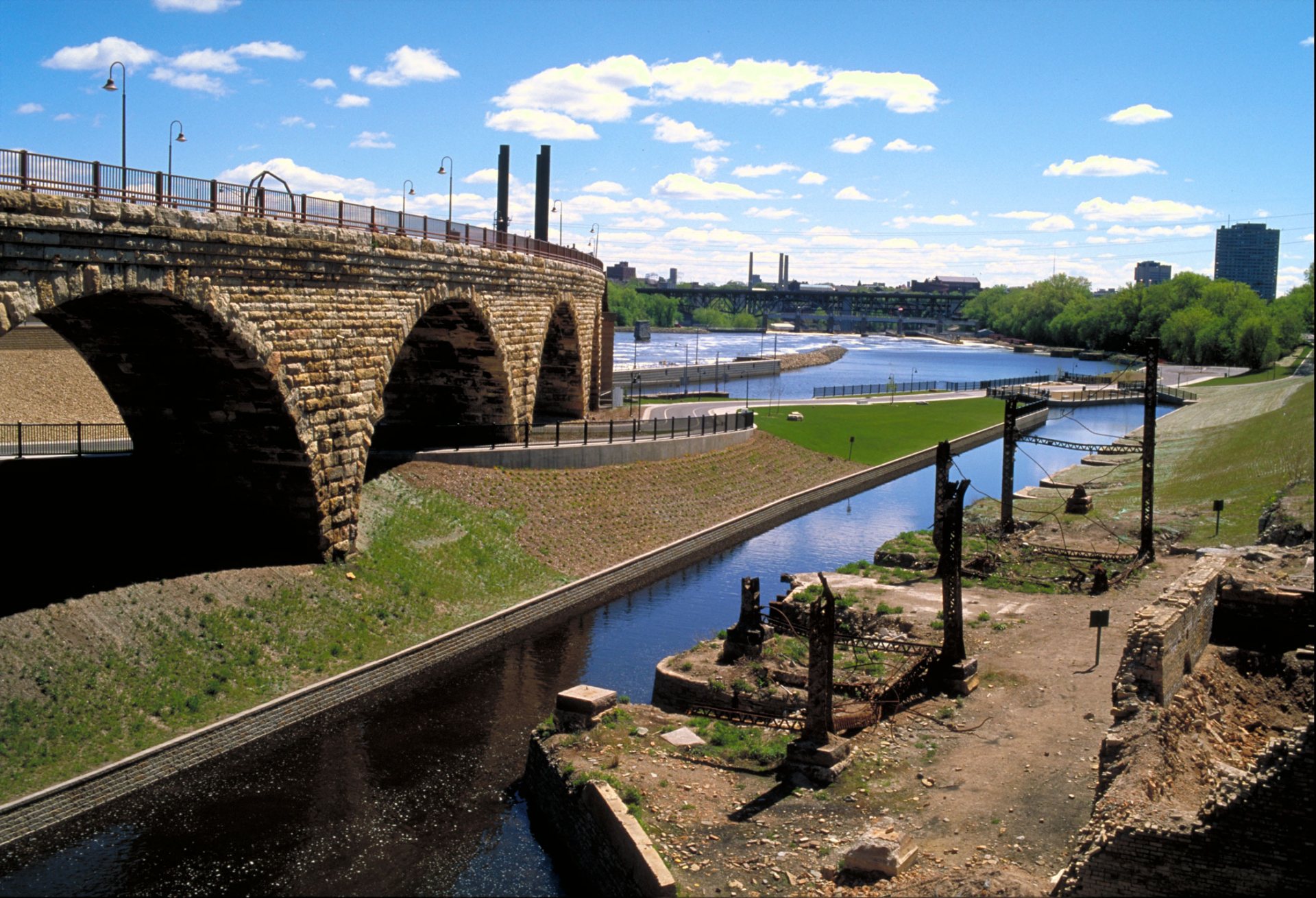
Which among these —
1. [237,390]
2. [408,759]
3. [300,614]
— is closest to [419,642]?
[300,614]

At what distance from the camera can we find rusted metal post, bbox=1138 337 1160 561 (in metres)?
32.8

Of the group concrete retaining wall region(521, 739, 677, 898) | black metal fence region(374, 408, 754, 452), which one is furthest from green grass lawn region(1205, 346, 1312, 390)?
concrete retaining wall region(521, 739, 677, 898)

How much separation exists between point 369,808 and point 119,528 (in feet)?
31.6

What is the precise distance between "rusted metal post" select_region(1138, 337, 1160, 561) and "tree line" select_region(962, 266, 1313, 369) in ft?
182

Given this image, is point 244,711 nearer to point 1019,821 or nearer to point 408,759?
point 408,759

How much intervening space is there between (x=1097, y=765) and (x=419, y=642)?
13.7 m

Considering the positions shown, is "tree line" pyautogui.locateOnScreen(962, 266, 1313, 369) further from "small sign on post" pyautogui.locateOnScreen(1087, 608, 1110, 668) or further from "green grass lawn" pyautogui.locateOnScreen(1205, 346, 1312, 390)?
"small sign on post" pyautogui.locateOnScreen(1087, 608, 1110, 668)

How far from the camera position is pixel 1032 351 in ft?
568

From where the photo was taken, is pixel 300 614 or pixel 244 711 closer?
pixel 244 711

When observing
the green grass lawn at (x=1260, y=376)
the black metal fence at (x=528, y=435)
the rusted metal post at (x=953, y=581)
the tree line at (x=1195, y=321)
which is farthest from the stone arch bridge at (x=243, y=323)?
the tree line at (x=1195, y=321)

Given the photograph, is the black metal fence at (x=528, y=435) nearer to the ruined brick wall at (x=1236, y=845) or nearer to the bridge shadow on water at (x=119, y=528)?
the bridge shadow on water at (x=119, y=528)

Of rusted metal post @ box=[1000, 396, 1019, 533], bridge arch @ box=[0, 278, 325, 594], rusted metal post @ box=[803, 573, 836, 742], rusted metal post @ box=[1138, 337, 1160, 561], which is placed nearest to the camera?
rusted metal post @ box=[803, 573, 836, 742]

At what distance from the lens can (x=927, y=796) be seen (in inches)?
659

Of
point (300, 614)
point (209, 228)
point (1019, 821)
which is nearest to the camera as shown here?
point (1019, 821)
